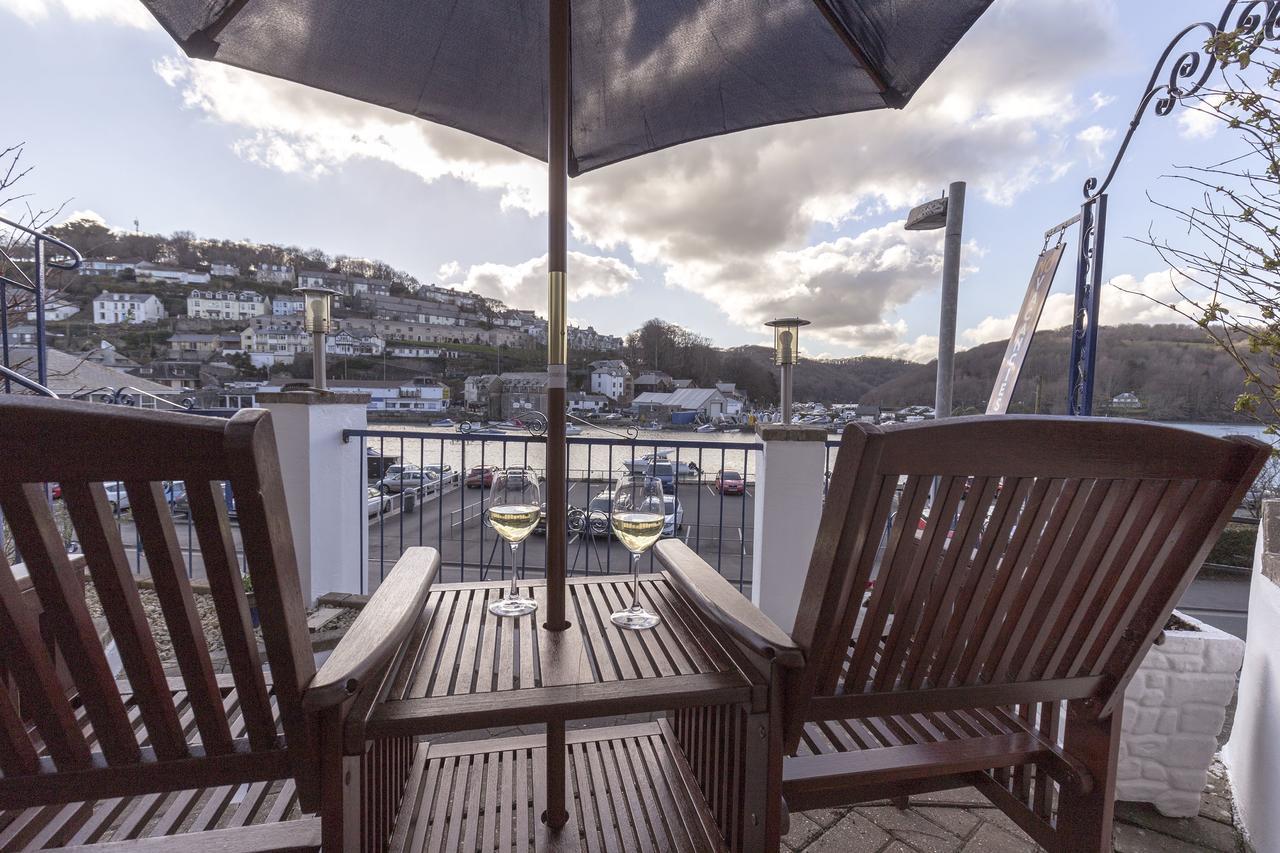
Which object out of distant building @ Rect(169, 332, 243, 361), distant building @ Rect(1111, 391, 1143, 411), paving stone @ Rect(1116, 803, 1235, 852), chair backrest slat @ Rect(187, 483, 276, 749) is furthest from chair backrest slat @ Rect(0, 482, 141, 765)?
distant building @ Rect(169, 332, 243, 361)

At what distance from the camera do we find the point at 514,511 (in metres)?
1.22

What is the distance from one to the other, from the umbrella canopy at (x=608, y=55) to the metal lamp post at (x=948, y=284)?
2.57m

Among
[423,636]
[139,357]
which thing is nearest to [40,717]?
[423,636]

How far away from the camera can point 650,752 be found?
1.52 meters

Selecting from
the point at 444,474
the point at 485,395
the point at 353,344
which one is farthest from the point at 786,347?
the point at 444,474

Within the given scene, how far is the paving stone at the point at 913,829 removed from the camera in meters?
1.51

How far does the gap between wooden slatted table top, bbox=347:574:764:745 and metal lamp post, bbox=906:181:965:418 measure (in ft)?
11.9

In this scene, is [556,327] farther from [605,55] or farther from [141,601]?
[605,55]

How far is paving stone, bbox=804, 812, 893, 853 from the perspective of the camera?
1.50 meters

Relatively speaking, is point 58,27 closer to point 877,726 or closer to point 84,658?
point 84,658

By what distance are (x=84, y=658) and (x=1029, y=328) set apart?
16.0 ft

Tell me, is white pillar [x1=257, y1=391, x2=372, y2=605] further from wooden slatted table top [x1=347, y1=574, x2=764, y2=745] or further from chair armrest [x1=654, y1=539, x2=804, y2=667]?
chair armrest [x1=654, y1=539, x2=804, y2=667]

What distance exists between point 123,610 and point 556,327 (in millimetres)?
808

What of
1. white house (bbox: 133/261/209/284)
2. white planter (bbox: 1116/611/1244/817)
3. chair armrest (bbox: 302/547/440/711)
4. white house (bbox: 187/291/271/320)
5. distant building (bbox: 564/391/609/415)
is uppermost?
white house (bbox: 133/261/209/284)
